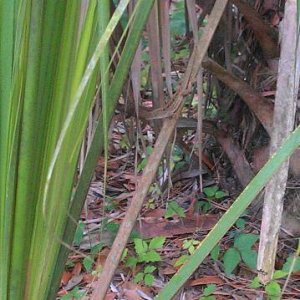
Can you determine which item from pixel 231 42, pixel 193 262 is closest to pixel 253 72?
pixel 231 42

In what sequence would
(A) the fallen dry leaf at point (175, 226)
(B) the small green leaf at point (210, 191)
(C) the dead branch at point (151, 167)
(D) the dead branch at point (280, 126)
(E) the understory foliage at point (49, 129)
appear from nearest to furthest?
1. (E) the understory foliage at point (49, 129)
2. (C) the dead branch at point (151, 167)
3. (D) the dead branch at point (280, 126)
4. (A) the fallen dry leaf at point (175, 226)
5. (B) the small green leaf at point (210, 191)

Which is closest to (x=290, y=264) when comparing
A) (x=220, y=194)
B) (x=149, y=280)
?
(x=149, y=280)

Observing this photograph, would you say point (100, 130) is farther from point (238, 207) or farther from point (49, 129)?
point (238, 207)

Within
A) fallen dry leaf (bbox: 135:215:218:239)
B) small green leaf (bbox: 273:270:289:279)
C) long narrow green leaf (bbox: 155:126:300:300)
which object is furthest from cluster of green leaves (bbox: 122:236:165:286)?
long narrow green leaf (bbox: 155:126:300:300)

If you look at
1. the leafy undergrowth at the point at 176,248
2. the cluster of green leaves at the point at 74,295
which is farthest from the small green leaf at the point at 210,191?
the cluster of green leaves at the point at 74,295

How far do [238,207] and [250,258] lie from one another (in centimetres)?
97

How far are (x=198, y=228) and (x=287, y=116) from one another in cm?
69

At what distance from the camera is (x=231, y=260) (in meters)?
1.61

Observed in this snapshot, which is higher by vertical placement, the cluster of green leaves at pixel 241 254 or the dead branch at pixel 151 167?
the dead branch at pixel 151 167

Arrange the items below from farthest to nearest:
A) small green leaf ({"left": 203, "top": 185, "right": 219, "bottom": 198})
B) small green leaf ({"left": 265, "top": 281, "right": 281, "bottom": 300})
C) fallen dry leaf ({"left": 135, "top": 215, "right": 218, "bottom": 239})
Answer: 1. small green leaf ({"left": 203, "top": 185, "right": 219, "bottom": 198})
2. fallen dry leaf ({"left": 135, "top": 215, "right": 218, "bottom": 239})
3. small green leaf ({"left": 265, "top": 281, "right": 281, "bottom": 300})

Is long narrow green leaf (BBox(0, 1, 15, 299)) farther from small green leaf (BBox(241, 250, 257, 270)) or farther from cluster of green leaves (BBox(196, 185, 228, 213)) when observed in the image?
cluster of green leaves (BBox(196, 185, 228, 213))

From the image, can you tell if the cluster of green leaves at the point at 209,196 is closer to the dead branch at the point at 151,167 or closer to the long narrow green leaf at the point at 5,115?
the dead branch at the point at 151,167

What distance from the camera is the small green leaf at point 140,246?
170cm

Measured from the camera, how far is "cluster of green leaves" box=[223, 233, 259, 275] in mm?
1597
